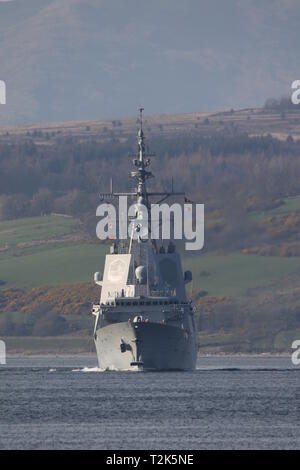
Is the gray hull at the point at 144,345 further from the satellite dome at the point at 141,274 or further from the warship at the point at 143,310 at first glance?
the satellite dome at the point at 141,274

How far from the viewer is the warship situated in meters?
113

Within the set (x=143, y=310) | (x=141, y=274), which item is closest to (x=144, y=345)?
(x=143, y=310)

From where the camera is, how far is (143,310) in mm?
115375

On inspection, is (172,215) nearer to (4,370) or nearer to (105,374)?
(4,370)

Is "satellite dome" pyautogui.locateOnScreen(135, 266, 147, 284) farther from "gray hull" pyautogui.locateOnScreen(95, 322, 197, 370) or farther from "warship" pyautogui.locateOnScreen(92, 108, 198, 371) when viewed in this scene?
"gray hull" pyautogui.locateOnScreen(95, 322, 197, 370)

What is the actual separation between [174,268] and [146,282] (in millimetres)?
5926

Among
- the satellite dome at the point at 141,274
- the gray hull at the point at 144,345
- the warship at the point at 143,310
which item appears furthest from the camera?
the satellite dome at the point at 141,274

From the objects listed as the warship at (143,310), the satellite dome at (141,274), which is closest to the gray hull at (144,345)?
the warship at (143,310)

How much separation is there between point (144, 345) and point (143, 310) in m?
3.86

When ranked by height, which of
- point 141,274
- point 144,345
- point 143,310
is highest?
point 141,274

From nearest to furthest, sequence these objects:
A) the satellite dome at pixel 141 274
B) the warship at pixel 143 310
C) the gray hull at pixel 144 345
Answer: the gray hull at pixel 144 345 < the warship at pixel 143 310 < the satellite dome at pixel 141 274

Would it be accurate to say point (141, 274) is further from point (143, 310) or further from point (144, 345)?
point (144, 345)

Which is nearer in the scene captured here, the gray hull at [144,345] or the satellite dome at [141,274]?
the gray hull at [144,345]

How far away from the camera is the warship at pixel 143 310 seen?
371ft
